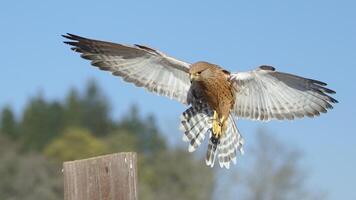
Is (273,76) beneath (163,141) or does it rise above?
beneath

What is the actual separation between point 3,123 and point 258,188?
38383mm

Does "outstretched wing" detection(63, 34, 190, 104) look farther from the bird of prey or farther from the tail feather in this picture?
the tail feather

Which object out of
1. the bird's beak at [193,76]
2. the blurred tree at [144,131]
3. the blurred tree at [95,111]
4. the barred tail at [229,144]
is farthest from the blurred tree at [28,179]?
the bird's beak at [193,76]

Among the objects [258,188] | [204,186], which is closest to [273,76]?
[258,188]

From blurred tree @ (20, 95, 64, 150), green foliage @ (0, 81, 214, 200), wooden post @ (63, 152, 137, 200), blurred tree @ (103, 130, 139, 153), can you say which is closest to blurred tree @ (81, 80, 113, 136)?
green foliage @ (0, 81, 214, 200)

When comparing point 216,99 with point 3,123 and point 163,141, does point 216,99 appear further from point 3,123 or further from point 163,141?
point 3,123

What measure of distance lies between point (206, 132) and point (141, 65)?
2.52ft

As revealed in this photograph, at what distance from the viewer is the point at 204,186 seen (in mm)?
40375

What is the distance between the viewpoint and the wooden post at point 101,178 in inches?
177

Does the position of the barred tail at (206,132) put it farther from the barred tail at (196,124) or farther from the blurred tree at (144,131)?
the blurred tree at (144,131)

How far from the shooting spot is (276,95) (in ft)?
26.8

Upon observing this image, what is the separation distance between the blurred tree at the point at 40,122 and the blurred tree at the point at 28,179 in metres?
14.7

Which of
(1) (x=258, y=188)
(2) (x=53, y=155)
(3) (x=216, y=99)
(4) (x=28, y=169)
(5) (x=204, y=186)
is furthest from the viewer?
(2) (x=53, y=155)

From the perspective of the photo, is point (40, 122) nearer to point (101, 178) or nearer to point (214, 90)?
point (214, 90)
